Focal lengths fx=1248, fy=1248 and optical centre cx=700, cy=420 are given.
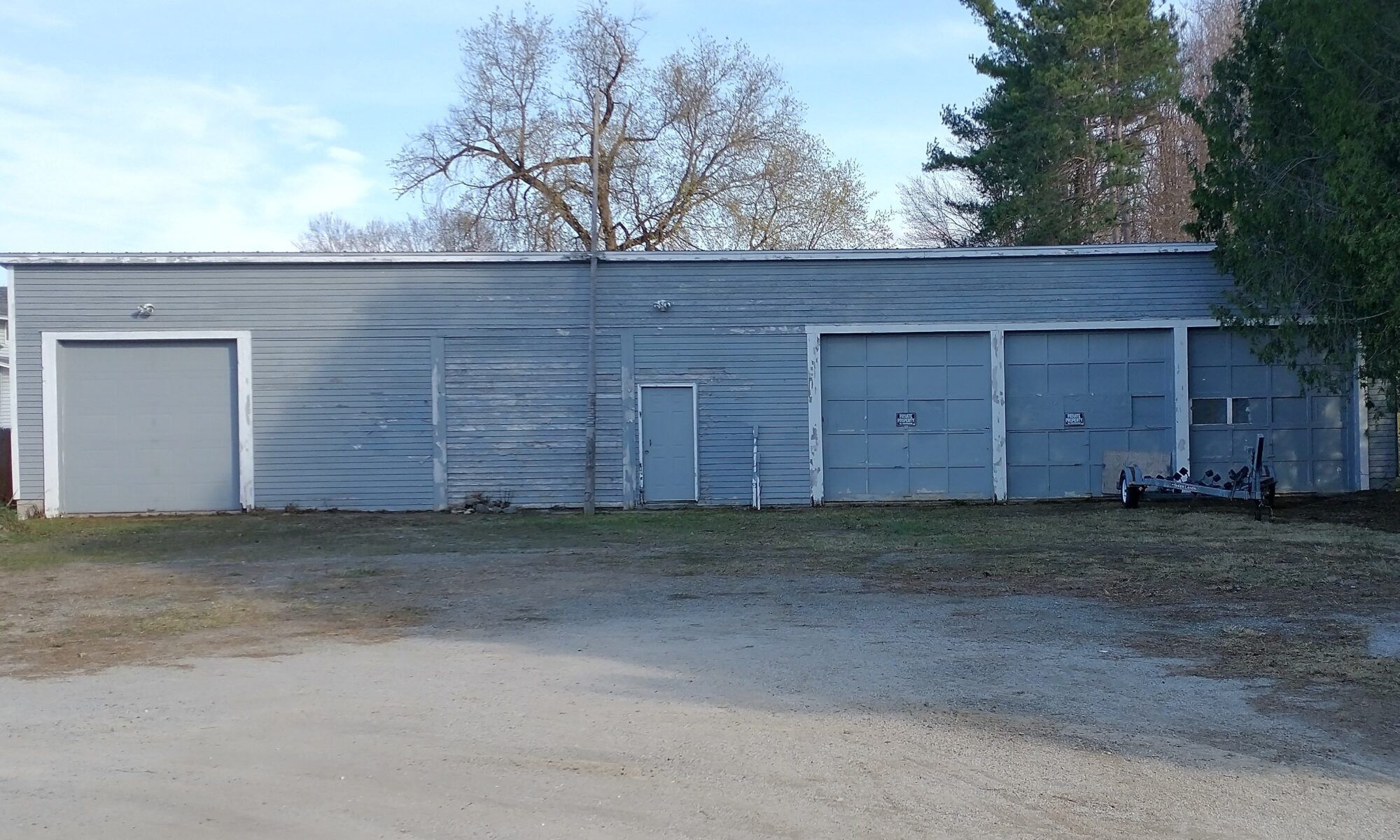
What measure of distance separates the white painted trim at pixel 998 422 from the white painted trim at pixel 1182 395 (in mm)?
2774

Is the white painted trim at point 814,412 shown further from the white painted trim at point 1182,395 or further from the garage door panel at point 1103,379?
the white painted trim at point 1182,395

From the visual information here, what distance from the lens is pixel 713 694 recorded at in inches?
289

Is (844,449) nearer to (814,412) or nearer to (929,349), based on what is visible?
(814,412)

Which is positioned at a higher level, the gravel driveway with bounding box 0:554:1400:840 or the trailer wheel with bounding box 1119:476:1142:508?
the trailer wheel with bounding box 1119:476:1142:508

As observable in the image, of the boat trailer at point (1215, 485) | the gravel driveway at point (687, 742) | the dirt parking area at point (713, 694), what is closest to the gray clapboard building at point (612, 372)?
the boat trailer at point (1215, 485)

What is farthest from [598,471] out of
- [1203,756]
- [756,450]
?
[1203,756]

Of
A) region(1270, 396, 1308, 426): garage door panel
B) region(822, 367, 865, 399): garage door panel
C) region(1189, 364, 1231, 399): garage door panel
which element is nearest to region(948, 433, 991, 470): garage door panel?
region(822, 367, 865, 399): garage door panel

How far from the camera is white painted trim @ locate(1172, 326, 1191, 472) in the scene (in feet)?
66.9

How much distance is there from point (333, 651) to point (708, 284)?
1256cm

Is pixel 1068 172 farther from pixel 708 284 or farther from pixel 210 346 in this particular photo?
pixel 210 346

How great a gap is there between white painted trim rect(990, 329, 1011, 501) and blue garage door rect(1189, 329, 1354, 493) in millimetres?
3147

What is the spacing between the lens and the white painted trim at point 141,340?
1986 centimetres

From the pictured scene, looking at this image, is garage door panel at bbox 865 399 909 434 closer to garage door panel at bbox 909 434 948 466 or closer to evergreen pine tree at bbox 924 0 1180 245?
garage door panel at bbox 909 434 948 466

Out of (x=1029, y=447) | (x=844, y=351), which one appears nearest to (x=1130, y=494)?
(x=1029, y=447)
